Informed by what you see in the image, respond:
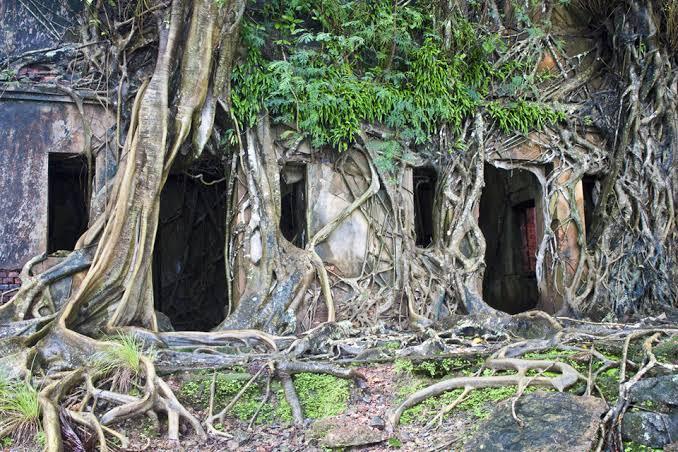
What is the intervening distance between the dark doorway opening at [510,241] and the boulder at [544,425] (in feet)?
17.5

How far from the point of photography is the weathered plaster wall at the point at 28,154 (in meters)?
6.19

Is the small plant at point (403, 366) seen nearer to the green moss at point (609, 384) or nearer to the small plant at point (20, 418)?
the green moss at point (609, 384)

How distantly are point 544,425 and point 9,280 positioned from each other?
16.3 feet

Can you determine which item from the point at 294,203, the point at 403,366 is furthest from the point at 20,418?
the point at 294,203

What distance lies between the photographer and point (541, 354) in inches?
189

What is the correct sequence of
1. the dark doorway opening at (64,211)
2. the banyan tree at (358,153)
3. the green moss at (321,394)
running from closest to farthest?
the green moss at (321,394) < the banyan tree at (358,153) < the dark doorway opening at (64,211)

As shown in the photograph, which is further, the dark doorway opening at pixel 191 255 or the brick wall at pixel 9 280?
the dark doorway opening at pixel 191 255

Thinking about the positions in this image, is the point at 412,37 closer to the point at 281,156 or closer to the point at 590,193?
the point at 281,156

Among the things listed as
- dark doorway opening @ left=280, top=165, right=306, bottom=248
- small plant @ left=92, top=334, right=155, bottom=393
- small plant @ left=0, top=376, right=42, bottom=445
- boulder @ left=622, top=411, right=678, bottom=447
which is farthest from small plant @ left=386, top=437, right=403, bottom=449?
dark doorway opening @ left=280, top=165, right=306, bottom=248

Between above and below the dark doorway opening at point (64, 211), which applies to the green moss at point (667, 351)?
below

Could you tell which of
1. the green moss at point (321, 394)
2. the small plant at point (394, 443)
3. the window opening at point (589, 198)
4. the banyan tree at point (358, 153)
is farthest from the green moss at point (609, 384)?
the window opening at point (589, 198)

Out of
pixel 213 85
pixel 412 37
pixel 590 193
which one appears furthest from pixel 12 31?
pixel 590 193

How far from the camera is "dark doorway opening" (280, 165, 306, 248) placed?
7.29 metres

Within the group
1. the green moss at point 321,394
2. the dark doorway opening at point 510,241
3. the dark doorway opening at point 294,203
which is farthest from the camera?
the dark doorway opening at point 510,241
